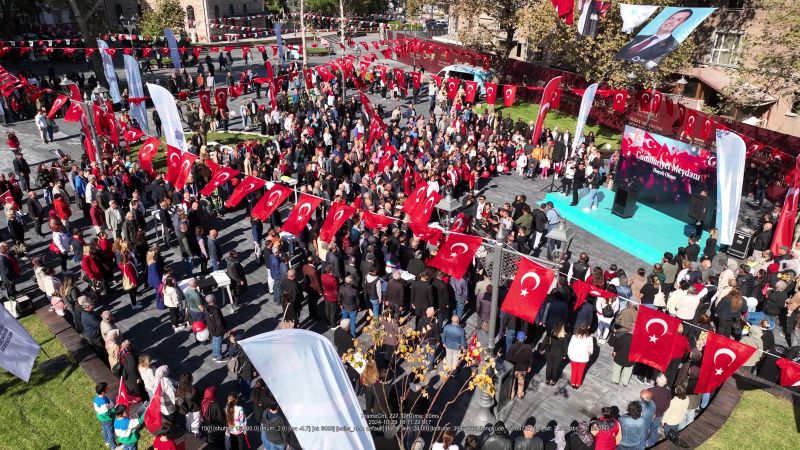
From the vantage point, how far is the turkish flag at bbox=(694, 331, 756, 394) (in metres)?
8.49

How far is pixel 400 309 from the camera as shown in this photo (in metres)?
12.9

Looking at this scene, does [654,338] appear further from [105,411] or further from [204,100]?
[204,100]

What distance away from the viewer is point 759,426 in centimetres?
1018

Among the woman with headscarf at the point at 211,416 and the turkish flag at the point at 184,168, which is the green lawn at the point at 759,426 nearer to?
the woman with headscarf at the point at 211,416

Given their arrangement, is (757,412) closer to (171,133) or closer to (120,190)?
(171,133)

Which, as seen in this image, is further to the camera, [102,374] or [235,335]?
[102,374]

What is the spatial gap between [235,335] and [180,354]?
9.17 feet

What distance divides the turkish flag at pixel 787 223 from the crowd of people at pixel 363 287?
55 centimetres

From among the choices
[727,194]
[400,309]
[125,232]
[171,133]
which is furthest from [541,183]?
[125,232]

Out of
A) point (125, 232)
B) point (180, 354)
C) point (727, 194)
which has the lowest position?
point (180, 354)

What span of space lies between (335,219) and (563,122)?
25.0 metres

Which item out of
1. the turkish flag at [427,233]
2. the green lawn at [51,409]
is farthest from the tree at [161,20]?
the turkish flag at [427,233]

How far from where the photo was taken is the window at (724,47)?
32.1 m

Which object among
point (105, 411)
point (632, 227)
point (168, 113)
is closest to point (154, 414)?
point (105, 411)
